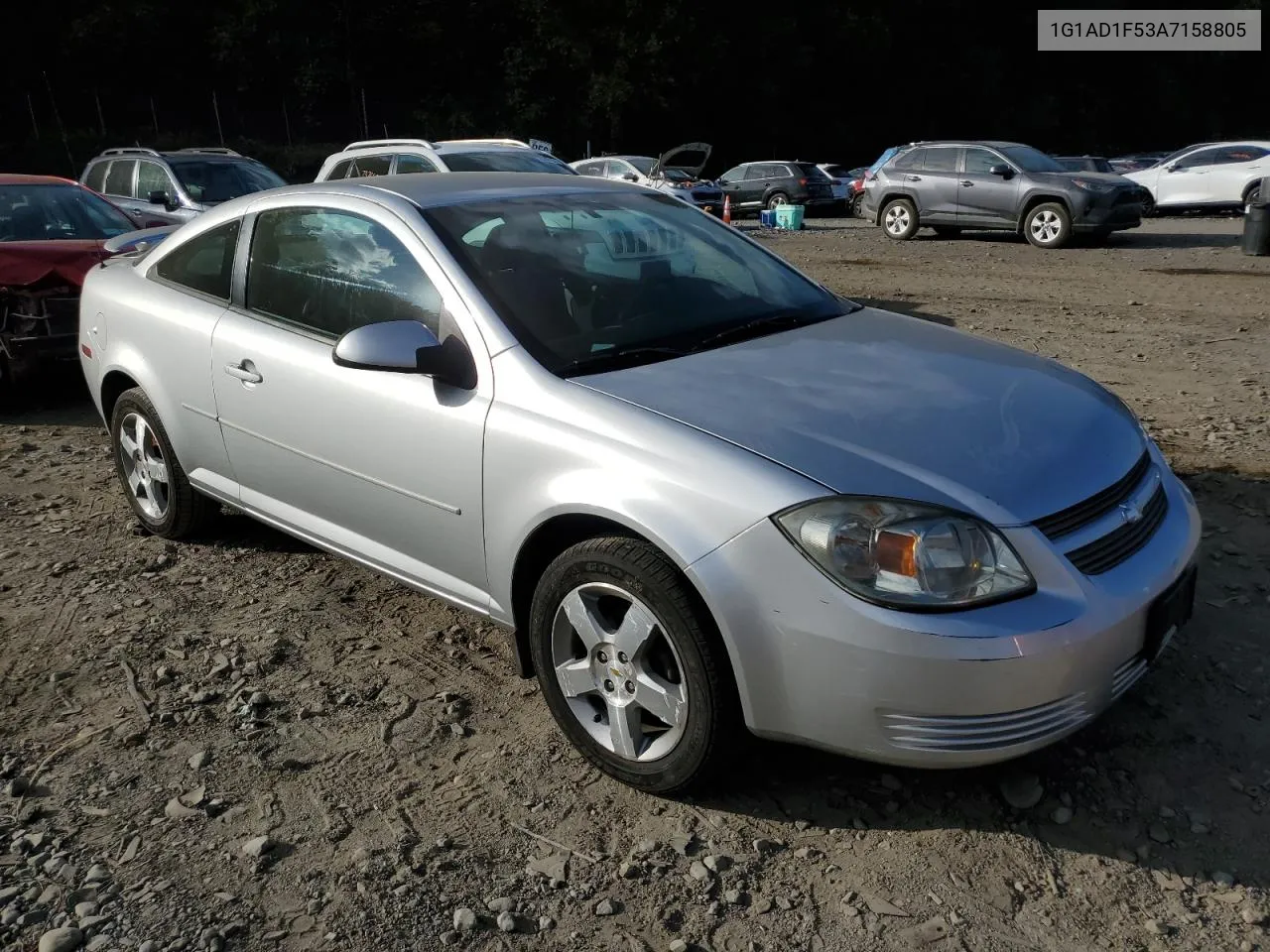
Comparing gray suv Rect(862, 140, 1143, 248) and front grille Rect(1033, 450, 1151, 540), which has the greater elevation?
front grille Rect(1033, 450, 1151, 540)

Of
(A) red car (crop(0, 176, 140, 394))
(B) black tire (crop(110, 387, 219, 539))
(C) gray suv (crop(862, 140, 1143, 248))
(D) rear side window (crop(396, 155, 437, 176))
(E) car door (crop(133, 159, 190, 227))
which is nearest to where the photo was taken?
(B) black tire (crop(110, 387, 219, 539))

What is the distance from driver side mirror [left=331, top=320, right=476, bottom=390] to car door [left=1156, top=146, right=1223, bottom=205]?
22395 mm

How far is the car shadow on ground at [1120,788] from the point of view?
2740mm

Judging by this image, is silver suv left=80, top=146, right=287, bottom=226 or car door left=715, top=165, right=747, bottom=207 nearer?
silver suv left=80, top=146, right=287, bottom=226

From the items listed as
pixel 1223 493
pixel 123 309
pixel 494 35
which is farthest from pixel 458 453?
pixel 494 35

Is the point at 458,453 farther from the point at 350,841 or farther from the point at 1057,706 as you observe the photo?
the point at 1057,706

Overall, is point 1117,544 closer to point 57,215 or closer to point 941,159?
point 57,215

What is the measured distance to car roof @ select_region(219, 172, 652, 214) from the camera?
3811 millimetres

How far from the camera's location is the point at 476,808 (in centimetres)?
299

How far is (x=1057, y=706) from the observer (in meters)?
2.58

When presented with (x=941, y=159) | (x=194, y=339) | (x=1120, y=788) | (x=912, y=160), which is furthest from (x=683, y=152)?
(x=1120, y=788)

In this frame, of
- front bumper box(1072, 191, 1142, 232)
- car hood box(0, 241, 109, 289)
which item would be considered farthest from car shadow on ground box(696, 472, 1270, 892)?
front bumper box(1072, 191, 1142, 232)

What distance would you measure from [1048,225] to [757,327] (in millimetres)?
14487

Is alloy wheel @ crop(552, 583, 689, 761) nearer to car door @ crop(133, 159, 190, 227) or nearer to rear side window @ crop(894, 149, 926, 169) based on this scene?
car door @ crop(133, 159, 190, 227)
